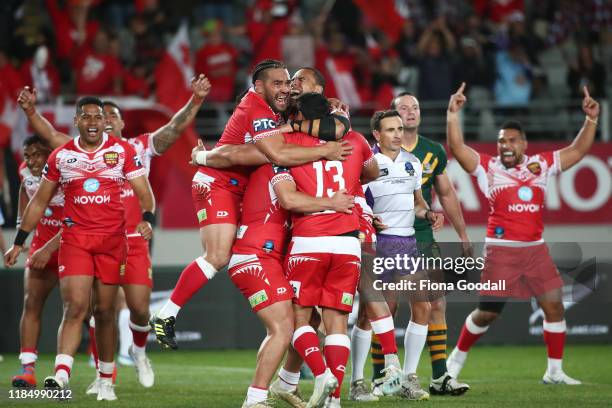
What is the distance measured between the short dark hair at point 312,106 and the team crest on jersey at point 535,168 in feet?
12.0

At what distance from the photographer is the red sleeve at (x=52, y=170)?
30.7ft

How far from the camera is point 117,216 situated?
31.5 ft

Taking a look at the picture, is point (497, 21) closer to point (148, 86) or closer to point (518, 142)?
point (148, 86)

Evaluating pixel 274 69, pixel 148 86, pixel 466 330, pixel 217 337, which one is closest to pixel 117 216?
pixel 274 69

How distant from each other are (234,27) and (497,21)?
4.97 meters

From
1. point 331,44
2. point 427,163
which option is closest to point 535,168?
point 427,163

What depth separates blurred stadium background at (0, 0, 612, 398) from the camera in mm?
16078

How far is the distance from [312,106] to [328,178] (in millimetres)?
551

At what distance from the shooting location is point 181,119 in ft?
34.9

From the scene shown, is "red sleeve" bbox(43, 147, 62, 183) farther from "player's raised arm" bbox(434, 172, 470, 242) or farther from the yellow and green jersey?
"player's raised arm" bbox(434, 172, 470, 242)

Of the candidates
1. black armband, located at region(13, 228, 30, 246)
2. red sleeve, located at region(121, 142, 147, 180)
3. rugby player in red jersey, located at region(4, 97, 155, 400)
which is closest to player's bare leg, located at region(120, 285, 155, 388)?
rugby player in red jersey, located at region(4, 97, 155, 400)

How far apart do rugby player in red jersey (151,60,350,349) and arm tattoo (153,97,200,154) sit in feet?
5.24

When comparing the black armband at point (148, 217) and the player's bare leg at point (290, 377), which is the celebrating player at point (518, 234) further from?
the black armband at point (148, 217)

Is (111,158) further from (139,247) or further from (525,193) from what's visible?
(525,193)
